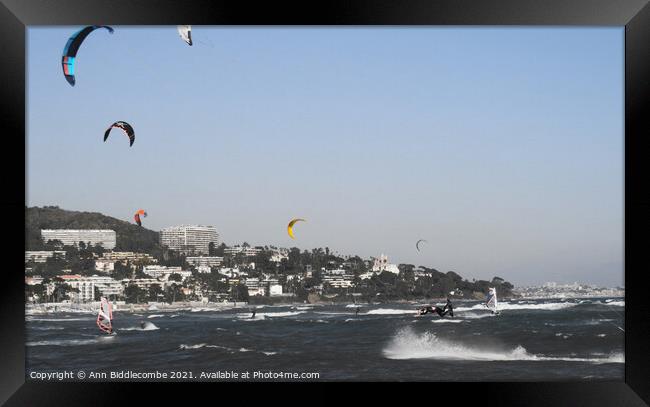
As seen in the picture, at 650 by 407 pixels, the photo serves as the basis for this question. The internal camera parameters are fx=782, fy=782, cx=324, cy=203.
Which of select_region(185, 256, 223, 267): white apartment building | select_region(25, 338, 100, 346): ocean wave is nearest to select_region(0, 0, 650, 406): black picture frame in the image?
select_region(25, 338, 100, 346): ocean wave

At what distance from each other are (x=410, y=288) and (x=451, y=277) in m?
1.72

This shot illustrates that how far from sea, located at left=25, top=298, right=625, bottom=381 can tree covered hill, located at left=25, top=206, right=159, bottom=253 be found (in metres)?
2.16

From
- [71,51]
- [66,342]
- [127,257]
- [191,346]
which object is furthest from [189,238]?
[71,51]

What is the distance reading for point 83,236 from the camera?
66.1 ft

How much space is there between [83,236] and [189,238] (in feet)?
9.34

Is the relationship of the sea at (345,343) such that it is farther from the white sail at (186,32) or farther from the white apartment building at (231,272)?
the white sail at (186,32)

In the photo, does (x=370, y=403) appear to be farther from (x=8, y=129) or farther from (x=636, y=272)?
(x=8, y=129)

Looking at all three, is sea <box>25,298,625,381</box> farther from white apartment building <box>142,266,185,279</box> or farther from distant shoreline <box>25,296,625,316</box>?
white apartment building <box>142,266,185,279</box>

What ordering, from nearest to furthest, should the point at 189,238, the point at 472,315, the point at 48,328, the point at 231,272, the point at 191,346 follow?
1. the point at 191,346
2. the point at 48,328
3. the point at 189,238
4. the point at 472,315
5. the point at 231,272

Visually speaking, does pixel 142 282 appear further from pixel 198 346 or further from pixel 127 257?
pixel 198 346

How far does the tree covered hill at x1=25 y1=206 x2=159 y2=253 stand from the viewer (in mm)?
17781

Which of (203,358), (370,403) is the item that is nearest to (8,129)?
(370,403)

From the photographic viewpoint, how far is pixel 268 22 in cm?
497

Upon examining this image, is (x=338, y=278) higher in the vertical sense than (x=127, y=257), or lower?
lower
